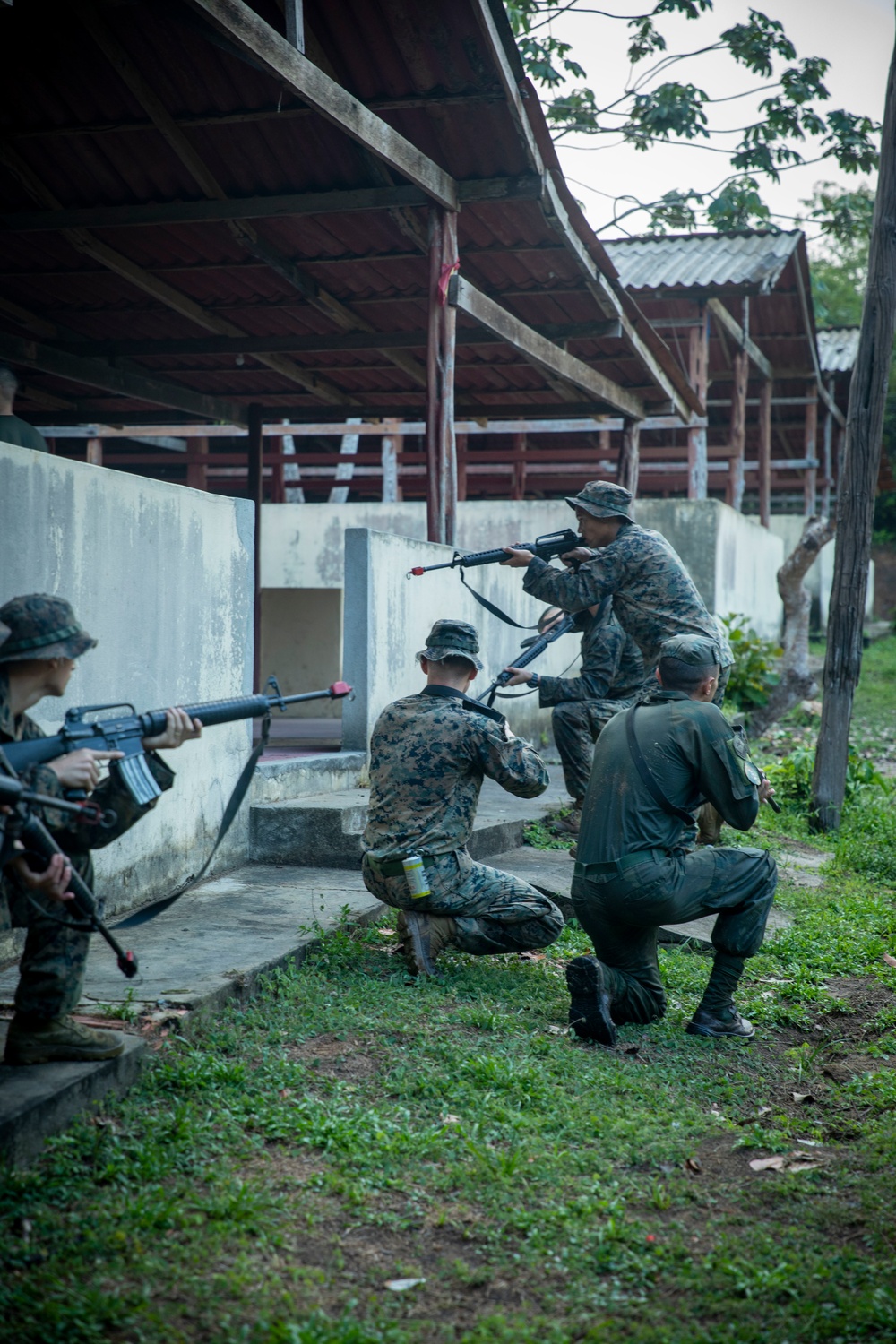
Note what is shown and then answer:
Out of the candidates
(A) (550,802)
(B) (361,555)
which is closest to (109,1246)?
(B) (361,555)

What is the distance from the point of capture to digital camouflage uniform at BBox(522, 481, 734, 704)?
6062mm

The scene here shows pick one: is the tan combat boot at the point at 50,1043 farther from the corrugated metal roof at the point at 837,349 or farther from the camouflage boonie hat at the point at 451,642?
the corrugated metal roof at the point at 837,349

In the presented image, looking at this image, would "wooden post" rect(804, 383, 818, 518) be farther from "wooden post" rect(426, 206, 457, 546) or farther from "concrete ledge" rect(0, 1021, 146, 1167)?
"concrete ledge" rect(0, 1021, 146, 1167)

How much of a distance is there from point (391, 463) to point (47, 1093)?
11836mm

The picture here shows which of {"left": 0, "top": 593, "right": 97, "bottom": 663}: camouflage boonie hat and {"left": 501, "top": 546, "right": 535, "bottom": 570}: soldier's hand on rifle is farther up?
{"left": 501, "top": 546, "right": 535, "bottom": 570}: soldier's hand on rifle

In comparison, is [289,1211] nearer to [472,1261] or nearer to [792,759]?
[472,1261]

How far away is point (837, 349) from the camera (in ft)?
67.4

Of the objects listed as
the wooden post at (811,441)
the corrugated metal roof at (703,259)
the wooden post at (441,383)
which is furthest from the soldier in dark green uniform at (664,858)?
the wooden post at (811,441)

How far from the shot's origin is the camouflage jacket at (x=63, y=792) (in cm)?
306

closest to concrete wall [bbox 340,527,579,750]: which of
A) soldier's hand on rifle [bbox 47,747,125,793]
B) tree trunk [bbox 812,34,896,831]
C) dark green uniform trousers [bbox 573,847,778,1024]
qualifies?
dark green uniform trousers [bbox 573,847,778,1024]

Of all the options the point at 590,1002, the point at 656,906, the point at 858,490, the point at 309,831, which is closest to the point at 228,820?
the point at 590,1002

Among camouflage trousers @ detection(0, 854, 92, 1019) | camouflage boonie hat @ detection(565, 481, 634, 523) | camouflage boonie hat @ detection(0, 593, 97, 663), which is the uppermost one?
camouflage boonie hat @ detection(565, 481, 634, 523)

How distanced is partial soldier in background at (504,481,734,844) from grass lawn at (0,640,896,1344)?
2.15 meters

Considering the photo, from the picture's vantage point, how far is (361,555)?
6.51m
